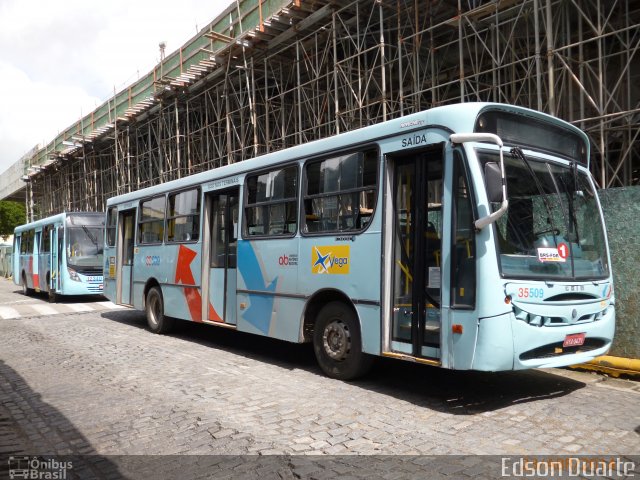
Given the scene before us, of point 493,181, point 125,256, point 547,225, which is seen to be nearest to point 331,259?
point 493,181

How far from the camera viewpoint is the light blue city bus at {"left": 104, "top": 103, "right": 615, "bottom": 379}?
5.12m

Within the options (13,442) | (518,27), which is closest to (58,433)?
(13,442)

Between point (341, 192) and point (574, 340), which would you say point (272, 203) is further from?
point (574, 340)

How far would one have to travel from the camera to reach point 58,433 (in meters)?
5.10

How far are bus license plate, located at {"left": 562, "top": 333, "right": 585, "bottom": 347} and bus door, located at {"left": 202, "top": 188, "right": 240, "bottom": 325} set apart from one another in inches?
193

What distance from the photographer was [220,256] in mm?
9102

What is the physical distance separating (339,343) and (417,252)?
160 centimetres

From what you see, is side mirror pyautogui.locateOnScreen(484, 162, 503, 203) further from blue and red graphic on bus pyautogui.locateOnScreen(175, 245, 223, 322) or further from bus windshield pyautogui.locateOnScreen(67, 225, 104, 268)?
bus windshield pyautogui.locateOnScreen(67, 225, 104, 268)

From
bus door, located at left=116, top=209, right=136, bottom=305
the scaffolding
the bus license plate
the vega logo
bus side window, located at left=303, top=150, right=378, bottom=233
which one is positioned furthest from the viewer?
bus door, located at left=116, top=209, right=136, bottom=305

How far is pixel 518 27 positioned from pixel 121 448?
1317 centimetres

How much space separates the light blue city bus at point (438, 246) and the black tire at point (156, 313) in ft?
10.5

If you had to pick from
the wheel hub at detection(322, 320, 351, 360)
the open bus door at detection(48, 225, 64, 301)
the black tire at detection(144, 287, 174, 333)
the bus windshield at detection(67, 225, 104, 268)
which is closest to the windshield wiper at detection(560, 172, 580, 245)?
the wheel hub at detection(322, 320, 351, 360)

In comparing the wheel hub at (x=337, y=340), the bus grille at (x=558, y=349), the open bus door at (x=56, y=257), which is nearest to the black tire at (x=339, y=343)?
the wheel hub at (x=337, y=340)

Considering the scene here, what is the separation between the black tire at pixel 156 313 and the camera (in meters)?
10.8
